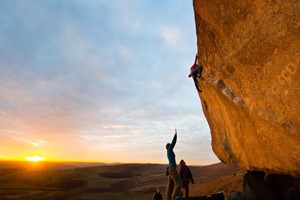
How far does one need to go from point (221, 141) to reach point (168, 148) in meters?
3.20

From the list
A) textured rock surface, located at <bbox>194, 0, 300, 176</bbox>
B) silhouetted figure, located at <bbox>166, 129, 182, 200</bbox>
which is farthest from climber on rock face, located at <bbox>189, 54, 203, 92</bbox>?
silhouetted figure, located at <bbox>166, 129, 182, 200</bbox>

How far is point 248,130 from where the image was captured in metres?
11.4

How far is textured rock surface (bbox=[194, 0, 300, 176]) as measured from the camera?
812cm

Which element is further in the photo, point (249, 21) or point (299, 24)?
point (249, 21)

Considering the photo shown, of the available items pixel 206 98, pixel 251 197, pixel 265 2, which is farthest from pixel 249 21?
pixel 251 197

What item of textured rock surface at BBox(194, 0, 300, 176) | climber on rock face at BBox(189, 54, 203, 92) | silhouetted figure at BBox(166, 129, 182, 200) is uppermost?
climber on rock face at BBox(189, 54, 203, 92)

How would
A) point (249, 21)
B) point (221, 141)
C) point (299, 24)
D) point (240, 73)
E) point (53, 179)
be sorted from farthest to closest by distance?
point (53, 179), point (221, 141), point (240, 73), point (249, 21), point (299, 24)

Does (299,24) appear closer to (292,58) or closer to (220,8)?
(292,58)

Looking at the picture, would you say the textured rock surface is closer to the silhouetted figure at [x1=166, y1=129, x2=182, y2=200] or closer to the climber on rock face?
the climber on rock face

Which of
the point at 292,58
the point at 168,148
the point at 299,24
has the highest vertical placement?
the point at 299,24

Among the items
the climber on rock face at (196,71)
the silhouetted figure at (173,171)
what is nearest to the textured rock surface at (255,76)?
the climber on rock face at (196,71)

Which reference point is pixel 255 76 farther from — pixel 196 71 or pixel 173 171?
pixel 173 171

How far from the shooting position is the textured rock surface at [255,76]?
26.6ft

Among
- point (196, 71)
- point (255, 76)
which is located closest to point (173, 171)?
point (196, 71)
